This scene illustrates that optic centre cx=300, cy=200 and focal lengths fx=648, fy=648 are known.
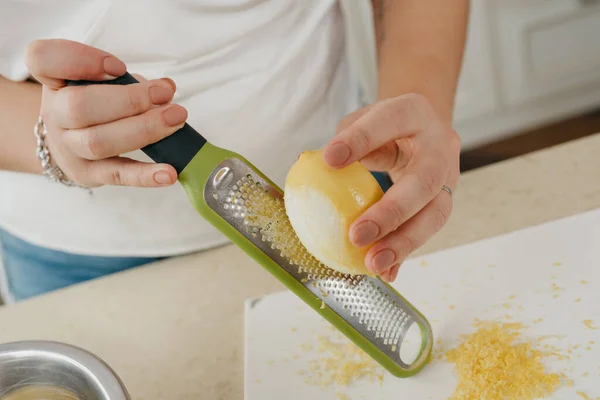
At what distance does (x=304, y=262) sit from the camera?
73 centimetres

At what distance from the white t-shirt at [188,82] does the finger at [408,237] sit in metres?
0.36

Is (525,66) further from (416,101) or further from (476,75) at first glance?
(416,101)

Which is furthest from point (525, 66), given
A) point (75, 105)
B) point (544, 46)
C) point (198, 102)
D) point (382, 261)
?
point (75, 105)

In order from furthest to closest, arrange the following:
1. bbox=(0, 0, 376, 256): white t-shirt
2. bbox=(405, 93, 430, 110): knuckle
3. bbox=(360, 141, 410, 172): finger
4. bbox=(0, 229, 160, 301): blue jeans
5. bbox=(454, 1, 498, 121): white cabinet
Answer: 1. bbox=(454, 1, 498, 121): white cabinet
2. bbox=(0, 229, 160, 301): blue jeans
3. bbox=(0, 0, 376, 256): white t-shirt
4. bbox=(360, 141, 410, 172): finger
5. bbox=(405, 93, 430, 110): knuckle

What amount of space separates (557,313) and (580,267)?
9 cm

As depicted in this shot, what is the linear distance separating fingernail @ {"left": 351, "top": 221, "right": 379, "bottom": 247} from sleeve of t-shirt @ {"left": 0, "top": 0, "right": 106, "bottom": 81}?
525 millimetres

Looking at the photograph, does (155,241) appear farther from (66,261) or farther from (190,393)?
(190,393)

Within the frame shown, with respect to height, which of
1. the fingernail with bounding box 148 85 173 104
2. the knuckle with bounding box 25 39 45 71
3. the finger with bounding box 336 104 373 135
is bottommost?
the finger with bounding box 336 104 373 135

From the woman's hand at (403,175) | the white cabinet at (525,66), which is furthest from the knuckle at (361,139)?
the white cabinet at (525,66)

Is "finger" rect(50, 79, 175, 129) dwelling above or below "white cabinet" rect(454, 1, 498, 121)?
above

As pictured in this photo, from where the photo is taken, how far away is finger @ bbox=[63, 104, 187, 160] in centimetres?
64

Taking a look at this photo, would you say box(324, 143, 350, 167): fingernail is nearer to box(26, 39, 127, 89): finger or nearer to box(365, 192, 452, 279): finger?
box(365, 192, 452, 279): finger

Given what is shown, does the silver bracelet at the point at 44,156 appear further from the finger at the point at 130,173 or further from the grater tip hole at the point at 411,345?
the grater tip hole at the point at 411,345

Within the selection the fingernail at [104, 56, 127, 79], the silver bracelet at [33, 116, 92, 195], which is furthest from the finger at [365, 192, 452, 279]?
the silver bracelet at [33, 116, 92, 195]
